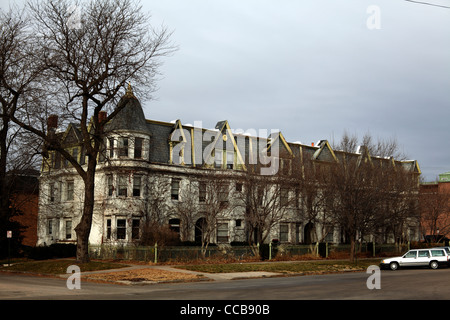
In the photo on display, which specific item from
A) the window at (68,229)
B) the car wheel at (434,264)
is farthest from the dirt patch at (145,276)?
the window at (68,229)

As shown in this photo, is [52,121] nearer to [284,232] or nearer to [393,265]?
[393,265]

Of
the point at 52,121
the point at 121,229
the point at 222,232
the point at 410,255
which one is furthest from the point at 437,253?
the point at 52,121

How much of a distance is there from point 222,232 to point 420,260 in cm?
1997

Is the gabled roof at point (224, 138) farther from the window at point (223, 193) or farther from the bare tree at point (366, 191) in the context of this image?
the bare tree at point (366, 191)

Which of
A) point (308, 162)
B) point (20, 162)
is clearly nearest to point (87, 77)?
point (20, 162)

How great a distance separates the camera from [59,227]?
52.9 meters

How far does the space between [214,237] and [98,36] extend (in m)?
24.4

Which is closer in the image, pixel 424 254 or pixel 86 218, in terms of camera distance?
pixel 86 218

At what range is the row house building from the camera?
45.5 meters

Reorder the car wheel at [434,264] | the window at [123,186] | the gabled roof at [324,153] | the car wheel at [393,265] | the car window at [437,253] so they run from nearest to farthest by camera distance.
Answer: the car wheel at [393,265] < the car wheel at [434,264] < the car window at [437,253] < the window at [123,186] < the gabled roof at [324,153]

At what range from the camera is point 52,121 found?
3228cm

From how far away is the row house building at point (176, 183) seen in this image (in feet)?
149

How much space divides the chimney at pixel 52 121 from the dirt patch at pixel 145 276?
10.1m
